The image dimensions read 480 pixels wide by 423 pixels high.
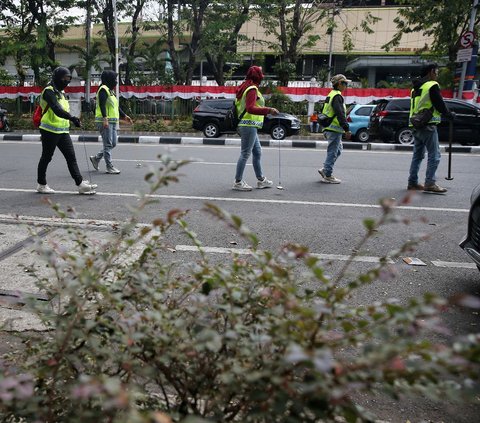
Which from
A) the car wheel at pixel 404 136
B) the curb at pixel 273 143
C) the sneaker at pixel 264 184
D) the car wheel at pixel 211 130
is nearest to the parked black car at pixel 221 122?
the car wheel at pixel 211 130

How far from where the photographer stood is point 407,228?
205 inches

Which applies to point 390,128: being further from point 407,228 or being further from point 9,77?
point 9,77

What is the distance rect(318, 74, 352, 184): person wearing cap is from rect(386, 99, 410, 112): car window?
807cm

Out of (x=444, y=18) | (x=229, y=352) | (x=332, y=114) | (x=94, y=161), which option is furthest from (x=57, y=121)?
(x=444, y=18)

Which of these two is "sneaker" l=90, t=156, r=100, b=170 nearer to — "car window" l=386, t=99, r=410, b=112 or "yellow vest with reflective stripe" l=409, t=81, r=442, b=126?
"yellow vest with reflective stripe" l=409, t=81, r=442, b=126

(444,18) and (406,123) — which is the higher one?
(444,18)

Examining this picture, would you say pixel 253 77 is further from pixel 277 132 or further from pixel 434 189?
pixel 277 132

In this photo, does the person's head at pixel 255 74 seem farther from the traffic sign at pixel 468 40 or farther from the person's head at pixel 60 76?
the traffic sign at pixel 468 40

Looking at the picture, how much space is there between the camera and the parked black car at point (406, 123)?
Answer: 14.3 meters

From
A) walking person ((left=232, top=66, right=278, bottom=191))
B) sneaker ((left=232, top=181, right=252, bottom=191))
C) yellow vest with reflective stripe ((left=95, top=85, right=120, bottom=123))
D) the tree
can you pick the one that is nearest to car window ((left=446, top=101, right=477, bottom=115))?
the tree

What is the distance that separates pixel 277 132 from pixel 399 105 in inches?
159

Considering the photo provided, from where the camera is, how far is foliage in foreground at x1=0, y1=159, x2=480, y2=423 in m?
1.11

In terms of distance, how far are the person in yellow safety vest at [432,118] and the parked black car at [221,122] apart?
9.47 m

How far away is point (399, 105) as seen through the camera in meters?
14.8
